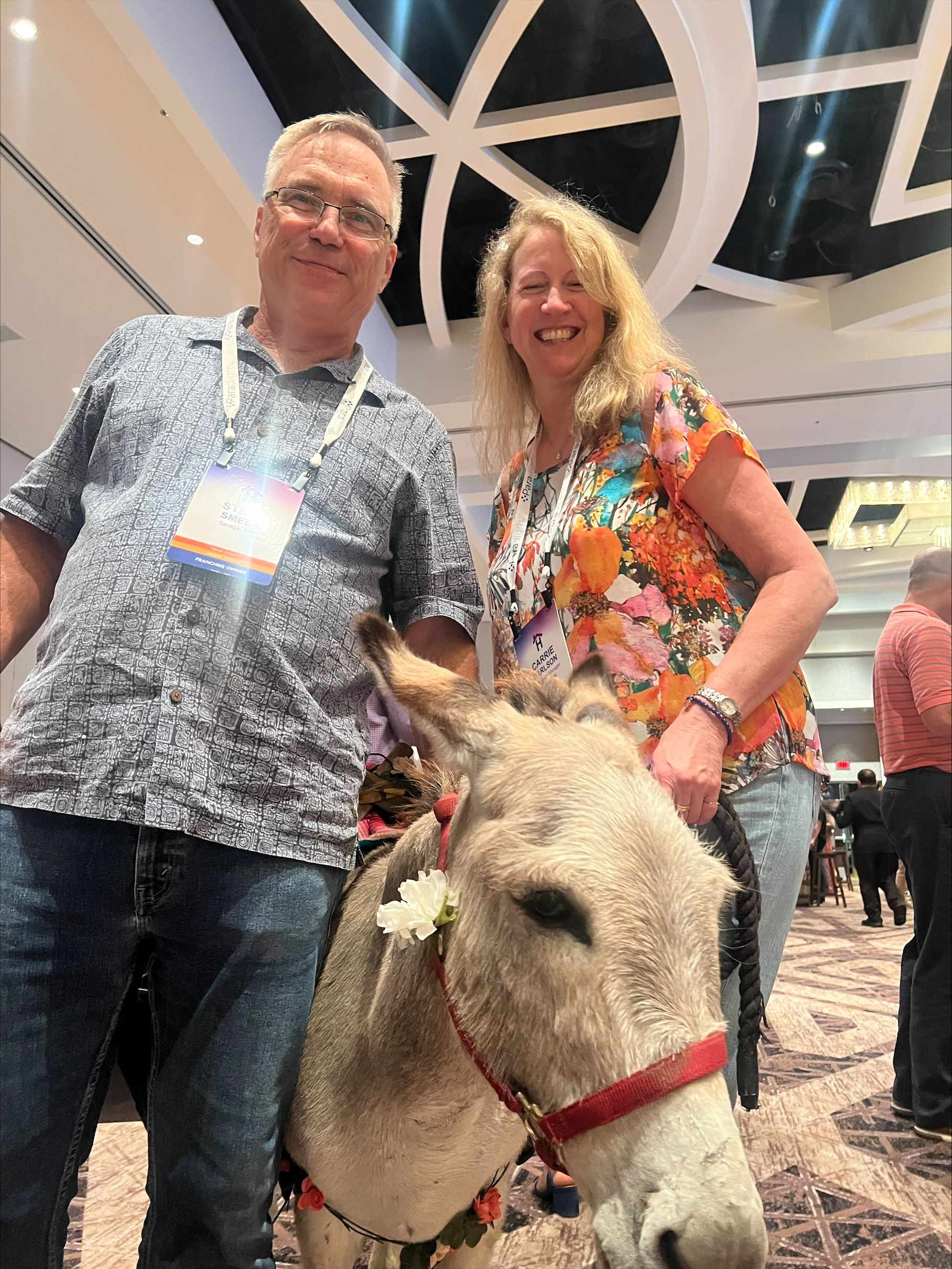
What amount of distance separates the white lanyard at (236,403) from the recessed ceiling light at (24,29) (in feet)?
10.4

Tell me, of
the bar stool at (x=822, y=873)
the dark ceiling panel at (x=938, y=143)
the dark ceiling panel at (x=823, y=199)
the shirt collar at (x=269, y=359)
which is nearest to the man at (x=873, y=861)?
the bar stool at (x=822, y=873)

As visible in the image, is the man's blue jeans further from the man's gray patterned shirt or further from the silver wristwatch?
the silver wristwatch

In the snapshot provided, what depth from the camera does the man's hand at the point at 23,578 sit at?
5.04 ft

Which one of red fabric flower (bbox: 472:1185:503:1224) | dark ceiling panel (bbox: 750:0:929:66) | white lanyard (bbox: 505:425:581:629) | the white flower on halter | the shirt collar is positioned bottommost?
red fabric flower (bbox: 472:1185:503:1224)

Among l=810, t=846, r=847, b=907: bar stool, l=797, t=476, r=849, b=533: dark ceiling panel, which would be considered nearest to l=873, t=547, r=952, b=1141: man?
l=797, t=476, r=849, b=533: dark ceiling panel

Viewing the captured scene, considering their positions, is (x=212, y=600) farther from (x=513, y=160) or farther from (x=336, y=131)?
(x=513, y=160)

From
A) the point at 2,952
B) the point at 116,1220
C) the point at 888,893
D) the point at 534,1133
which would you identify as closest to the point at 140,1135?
the point at 116,1220

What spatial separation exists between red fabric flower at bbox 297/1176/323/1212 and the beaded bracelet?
1120 mm

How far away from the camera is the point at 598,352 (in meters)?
1.85

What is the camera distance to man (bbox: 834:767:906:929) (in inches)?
426

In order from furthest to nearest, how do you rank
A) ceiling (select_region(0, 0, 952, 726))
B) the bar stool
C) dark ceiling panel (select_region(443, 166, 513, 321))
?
the bar stool
dark ceiling panel (select_region(443, 166, 513, 321))
ceiling (select_region(0, 0, 952, 726))

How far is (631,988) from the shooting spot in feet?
3.01

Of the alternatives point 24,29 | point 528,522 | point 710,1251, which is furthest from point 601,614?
point 24,29

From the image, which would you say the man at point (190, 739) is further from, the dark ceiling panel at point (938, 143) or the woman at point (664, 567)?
the dark ceiling panel at point (938, 143)
